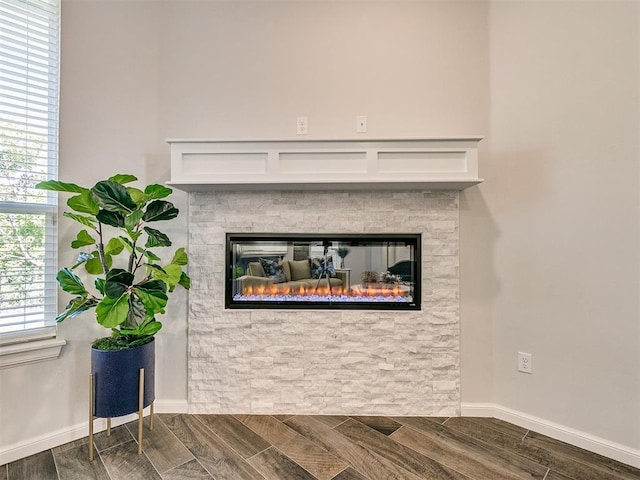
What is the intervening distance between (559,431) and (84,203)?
285 cm

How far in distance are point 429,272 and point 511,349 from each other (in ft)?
2.25

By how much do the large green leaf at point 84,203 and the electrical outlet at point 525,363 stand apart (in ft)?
8.35

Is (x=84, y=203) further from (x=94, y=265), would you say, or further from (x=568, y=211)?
(x=568, y=211)

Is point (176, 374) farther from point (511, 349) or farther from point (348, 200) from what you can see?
point (511, 349)

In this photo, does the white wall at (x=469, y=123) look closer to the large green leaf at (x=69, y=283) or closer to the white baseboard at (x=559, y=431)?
the white baseboard at (x=559, y=431)

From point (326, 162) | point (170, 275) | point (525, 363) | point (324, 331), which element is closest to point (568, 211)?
point (525, 363)

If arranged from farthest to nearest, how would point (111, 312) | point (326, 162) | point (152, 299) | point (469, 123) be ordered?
point (469, 123) → point (326, 162) → point (152, 299) → point (111, 312)

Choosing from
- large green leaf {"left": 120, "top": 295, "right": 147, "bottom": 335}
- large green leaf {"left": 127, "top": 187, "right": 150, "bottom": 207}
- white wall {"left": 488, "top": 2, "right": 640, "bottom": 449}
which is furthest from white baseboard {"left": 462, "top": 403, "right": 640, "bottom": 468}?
large green leaf {"left": 127, "top": 187, "right": 150, "bottom": 207}

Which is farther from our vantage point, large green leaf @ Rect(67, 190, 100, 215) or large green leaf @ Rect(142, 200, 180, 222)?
large green leaf @ Rect(142, 200, 180, 222)

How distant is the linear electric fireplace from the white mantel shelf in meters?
0.40

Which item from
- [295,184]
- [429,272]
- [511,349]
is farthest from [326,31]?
[511,349]

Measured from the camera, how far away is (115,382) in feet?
5.13

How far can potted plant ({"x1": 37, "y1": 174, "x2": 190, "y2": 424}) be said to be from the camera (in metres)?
1.46

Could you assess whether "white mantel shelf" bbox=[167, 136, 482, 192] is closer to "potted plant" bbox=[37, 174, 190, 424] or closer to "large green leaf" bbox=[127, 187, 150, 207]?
"large green leaf" bbox=[127, 187, 150, 207]
